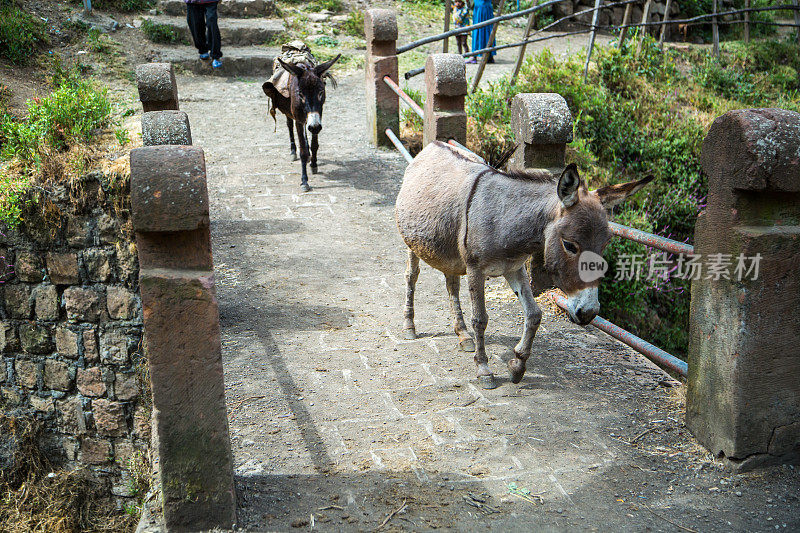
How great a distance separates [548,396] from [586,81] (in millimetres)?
8671

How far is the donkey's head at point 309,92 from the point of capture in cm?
865

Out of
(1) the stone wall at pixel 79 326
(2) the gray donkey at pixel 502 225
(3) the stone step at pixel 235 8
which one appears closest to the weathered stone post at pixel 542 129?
(2) the gray donkey at pixel 502 225

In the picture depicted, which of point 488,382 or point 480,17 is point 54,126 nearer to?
point 488,382

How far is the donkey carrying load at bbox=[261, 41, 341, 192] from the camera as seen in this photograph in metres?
8.66

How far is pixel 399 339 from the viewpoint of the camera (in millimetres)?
5625

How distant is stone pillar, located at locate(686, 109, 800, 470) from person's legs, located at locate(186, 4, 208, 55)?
11.5 m

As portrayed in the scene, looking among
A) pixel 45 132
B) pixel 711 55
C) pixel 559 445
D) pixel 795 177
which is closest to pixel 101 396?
pixel 45 132

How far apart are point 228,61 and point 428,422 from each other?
37.1 feet

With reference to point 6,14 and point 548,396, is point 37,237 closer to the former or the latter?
point 548,396

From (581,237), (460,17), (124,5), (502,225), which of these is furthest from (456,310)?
(124,5)

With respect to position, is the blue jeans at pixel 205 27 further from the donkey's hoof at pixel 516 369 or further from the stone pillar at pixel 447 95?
the donkey's hoof at pixel 516 369

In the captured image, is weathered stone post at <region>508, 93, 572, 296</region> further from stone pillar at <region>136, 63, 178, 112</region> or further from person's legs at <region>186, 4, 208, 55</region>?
person's legs at <region>186, 4, 208, 55</region>

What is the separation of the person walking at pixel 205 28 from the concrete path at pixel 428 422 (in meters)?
7.30

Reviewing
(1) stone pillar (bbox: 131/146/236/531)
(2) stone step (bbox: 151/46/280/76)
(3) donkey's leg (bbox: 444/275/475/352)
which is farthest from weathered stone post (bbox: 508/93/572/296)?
(2) stone step (bbox: 151/46/280/76)
